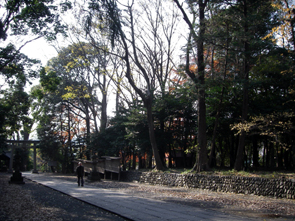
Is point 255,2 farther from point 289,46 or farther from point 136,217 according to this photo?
point 136,217

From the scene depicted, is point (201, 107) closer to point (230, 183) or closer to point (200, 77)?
point (200, 77)

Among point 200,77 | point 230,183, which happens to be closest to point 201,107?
point 200,77

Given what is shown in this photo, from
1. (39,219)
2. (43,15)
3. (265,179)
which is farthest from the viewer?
(43,15)

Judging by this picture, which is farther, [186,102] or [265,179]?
[186,102]

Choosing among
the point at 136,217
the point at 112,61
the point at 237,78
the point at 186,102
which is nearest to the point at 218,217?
the point at 136,217

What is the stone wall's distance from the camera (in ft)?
30.7

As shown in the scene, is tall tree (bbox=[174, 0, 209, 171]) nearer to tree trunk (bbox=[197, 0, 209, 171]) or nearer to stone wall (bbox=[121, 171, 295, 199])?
tree trunk (bbox=[197, 0, 209, 171])

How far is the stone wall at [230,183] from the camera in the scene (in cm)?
934

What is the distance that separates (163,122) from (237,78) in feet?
26.4

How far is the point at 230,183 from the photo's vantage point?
447 inches

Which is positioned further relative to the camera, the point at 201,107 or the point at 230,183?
the point at 201,107

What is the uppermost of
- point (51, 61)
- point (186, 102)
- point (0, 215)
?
point (51, 61)

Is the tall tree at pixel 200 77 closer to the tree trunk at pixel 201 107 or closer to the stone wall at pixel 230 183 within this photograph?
the tree trunk at pixel 201 107

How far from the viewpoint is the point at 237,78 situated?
12695 mm
